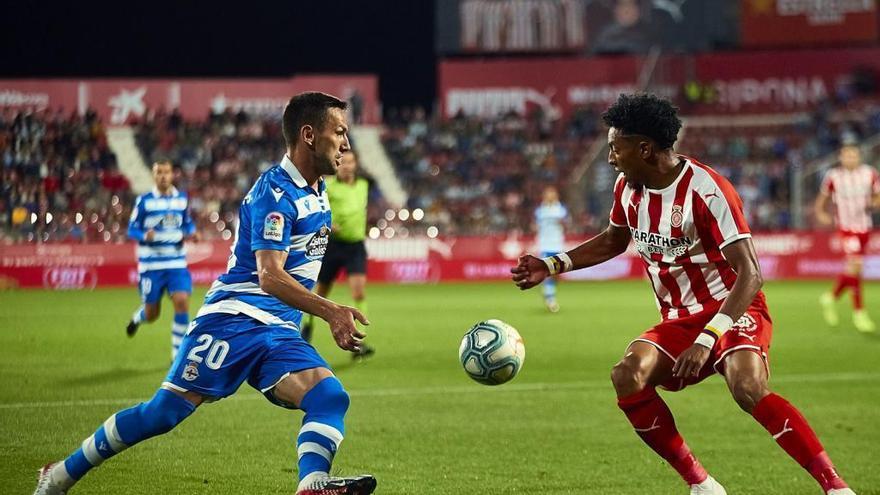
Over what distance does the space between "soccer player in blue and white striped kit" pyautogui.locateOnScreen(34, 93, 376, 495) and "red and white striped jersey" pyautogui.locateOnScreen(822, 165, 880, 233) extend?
12761mm

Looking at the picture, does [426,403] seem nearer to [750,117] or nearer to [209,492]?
[209,492]

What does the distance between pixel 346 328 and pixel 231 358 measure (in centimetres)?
71

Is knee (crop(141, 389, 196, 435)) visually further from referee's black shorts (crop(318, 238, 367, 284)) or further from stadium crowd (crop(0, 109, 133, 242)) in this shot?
stadium crowd (crop(0, 109, 133, 242))

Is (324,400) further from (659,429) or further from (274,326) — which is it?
(659,429)

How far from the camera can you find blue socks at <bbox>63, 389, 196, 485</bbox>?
18.1 ft

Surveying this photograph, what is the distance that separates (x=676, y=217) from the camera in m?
5.98

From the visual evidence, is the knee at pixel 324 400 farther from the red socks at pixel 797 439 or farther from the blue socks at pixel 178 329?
the blue socks at pixel 178 329

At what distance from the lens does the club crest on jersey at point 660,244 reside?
238 inches

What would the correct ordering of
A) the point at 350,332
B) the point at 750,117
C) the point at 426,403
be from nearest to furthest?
the point at 350,332 → the point at 426,403 → the point at 750,117

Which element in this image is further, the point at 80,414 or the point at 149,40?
the point at 149,40

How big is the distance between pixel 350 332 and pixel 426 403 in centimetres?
509

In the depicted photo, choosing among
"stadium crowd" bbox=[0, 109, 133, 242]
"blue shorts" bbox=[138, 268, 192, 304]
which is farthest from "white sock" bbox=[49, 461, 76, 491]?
"stadium crowd" bbox=[0, 109, 133, 242]

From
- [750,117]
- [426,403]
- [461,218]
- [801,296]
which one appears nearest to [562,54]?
[750,117]

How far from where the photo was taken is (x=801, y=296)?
76.5 ft
